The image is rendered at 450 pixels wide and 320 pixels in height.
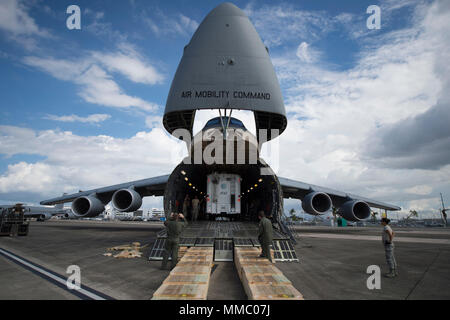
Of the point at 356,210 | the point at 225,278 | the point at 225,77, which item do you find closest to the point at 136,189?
the point at 225,77

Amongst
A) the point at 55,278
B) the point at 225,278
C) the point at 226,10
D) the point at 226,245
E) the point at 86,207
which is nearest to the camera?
the point at 55,278

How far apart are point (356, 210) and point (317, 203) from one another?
3245 mm

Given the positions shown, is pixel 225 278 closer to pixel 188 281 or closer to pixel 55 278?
pixel 188 281

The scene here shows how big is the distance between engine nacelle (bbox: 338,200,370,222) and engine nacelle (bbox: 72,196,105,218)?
579 inches

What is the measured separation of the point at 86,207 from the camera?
14719mm

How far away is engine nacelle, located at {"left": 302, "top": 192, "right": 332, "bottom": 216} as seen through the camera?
12336mm

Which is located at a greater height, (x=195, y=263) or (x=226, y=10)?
(x=226, y=10)

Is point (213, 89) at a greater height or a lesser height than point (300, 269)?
greater

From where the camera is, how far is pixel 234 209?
41.9 feet

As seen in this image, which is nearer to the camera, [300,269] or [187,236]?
[300,269]

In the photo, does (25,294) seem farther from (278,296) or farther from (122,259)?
(278,296)

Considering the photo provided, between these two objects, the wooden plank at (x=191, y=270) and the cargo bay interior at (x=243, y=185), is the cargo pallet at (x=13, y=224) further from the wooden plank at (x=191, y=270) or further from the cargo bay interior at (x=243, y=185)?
the wooden plank at (x=191, y=270)
